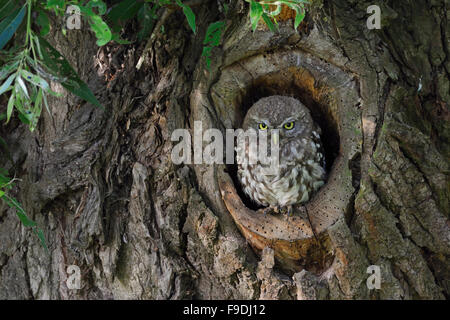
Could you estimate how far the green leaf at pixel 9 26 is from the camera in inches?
84.0

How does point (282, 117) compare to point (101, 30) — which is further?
point (282, 117)

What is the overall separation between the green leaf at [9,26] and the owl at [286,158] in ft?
4.98

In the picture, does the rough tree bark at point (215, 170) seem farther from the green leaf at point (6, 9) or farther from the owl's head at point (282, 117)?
the green leaf at point (6, 9)

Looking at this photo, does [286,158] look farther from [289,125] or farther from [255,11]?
[255,11]

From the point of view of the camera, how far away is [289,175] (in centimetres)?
307

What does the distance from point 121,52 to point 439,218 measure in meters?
2.01

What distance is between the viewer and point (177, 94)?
109 inches

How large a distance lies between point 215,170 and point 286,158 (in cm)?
62

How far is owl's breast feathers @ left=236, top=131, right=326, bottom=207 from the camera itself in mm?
3041

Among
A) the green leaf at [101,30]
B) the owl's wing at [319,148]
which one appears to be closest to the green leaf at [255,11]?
the green leaf at [101,30]

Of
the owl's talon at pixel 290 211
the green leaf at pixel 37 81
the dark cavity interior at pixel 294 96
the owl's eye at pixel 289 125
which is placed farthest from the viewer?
the owl's eye at pixel 289 125

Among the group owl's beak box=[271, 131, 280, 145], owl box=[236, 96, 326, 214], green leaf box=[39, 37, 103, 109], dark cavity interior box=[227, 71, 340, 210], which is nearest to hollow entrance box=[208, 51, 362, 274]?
dark cavity interior box=[227, 71, 340, 210]

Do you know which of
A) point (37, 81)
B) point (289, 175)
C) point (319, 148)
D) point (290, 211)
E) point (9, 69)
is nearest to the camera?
point (37, 81)

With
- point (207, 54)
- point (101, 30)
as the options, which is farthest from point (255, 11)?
point (207, 54)
